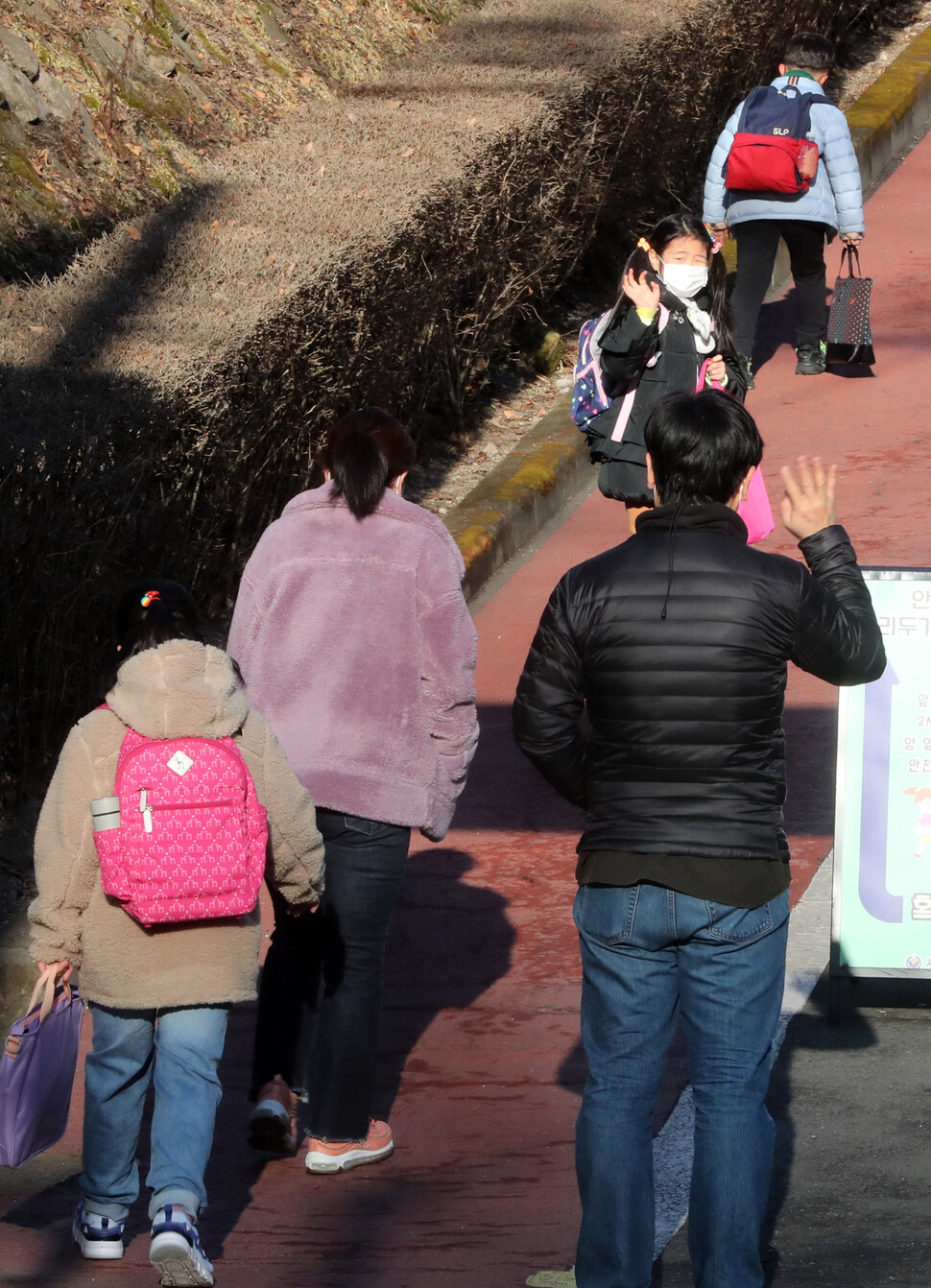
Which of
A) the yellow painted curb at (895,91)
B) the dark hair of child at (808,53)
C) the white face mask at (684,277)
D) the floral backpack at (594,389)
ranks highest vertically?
the white face mask at (684,277)

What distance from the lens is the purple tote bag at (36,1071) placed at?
406 centimetres

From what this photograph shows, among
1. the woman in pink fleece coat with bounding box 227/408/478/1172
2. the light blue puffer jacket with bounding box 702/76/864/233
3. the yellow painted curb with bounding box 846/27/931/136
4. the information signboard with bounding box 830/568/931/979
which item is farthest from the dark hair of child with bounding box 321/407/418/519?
the yellow painted curb with bounding box 846/27/931/136

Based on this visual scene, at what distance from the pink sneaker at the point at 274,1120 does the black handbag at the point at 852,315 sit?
632 centimetres

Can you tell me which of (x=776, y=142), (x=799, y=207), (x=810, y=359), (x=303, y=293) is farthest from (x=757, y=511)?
(x=810, y=359)

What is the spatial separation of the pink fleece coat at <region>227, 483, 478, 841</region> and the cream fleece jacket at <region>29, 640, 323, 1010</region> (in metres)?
0.37

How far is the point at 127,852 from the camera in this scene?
3.87m

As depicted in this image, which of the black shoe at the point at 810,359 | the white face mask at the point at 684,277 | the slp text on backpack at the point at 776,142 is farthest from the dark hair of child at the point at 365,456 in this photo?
the black shoe at the point at 810,359

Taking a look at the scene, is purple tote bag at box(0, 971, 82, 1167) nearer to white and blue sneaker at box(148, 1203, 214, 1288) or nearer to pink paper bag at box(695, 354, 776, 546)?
white and blue sneaker at box(148, 1203, 214, 1288)

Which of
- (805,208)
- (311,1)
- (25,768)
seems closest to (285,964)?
(25,768)

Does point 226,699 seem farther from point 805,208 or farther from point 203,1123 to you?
point 805,208

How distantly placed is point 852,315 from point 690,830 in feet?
22.8

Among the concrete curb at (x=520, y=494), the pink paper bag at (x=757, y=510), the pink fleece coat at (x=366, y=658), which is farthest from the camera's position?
the concrete curb at (x=520, y=494)

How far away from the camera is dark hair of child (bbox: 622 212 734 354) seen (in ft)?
20.6

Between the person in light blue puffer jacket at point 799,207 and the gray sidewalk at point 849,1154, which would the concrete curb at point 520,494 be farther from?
the gray sidewalk at point 849,1154
